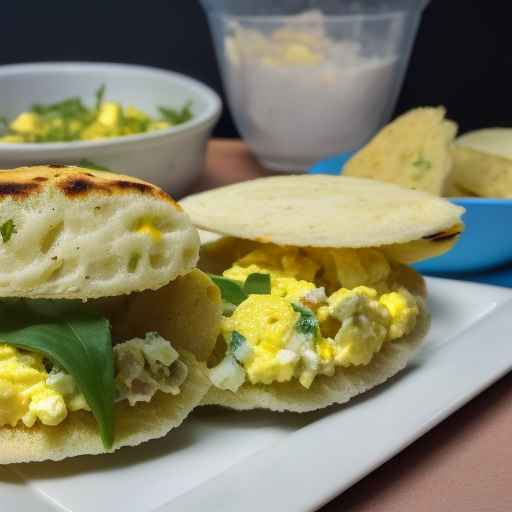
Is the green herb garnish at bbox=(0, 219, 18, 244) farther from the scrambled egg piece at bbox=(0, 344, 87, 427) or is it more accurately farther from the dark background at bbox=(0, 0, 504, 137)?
the dark background at bbox=(0, 0, 504, 137)

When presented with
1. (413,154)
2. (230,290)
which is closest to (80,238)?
(230,290)

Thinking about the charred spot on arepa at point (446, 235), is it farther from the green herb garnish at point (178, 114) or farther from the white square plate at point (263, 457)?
the green herb garnish at point (178, 114)

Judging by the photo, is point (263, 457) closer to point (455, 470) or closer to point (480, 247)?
point (455, 470)

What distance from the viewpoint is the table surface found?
126cm

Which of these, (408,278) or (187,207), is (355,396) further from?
(187,207)

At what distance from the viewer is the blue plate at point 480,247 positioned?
7.32ft

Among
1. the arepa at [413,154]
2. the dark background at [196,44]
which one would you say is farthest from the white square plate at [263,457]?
the dark background at [196,44]

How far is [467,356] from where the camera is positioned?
1.63 m

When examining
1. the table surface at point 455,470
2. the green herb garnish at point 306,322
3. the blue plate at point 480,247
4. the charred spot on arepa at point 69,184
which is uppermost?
the charred spot on arepa at point 69,184

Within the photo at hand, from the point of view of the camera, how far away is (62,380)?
1247 mm

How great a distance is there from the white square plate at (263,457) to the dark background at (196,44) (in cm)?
281

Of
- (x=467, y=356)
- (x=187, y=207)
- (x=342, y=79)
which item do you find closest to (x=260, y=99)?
(x=342, y=79)

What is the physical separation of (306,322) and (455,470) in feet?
1.08

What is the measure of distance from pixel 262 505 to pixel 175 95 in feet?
8.47
